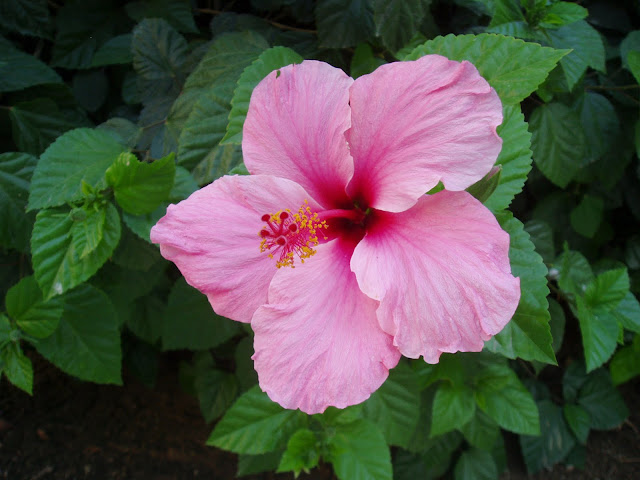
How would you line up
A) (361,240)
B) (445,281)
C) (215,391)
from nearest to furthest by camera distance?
(445,281), (361,240), (215,391)

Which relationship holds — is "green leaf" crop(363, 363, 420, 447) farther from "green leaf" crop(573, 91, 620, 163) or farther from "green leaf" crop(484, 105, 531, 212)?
"green leaf" crop(573, 91, 620, 163)

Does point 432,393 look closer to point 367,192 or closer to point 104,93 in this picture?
point 367,192

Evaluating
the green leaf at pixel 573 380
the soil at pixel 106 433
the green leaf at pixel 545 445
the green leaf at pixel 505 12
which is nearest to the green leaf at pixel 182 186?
the green leaf at pixel 505 12

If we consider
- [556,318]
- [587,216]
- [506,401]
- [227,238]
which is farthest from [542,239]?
[227,238]

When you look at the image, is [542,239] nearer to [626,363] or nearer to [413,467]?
[626,363]

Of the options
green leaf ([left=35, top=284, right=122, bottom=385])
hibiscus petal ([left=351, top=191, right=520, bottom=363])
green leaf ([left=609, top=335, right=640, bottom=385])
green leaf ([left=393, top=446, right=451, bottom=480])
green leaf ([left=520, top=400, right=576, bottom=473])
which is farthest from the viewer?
green leaf ([left=520, top=400, right=576, bottom=473])

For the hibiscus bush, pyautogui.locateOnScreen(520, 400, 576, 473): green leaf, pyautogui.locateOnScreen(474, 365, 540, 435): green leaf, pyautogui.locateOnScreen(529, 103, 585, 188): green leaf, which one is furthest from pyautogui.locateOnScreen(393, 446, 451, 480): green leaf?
pyautogui.locateOnScreen(529, 103, 585, 188): green leaf
